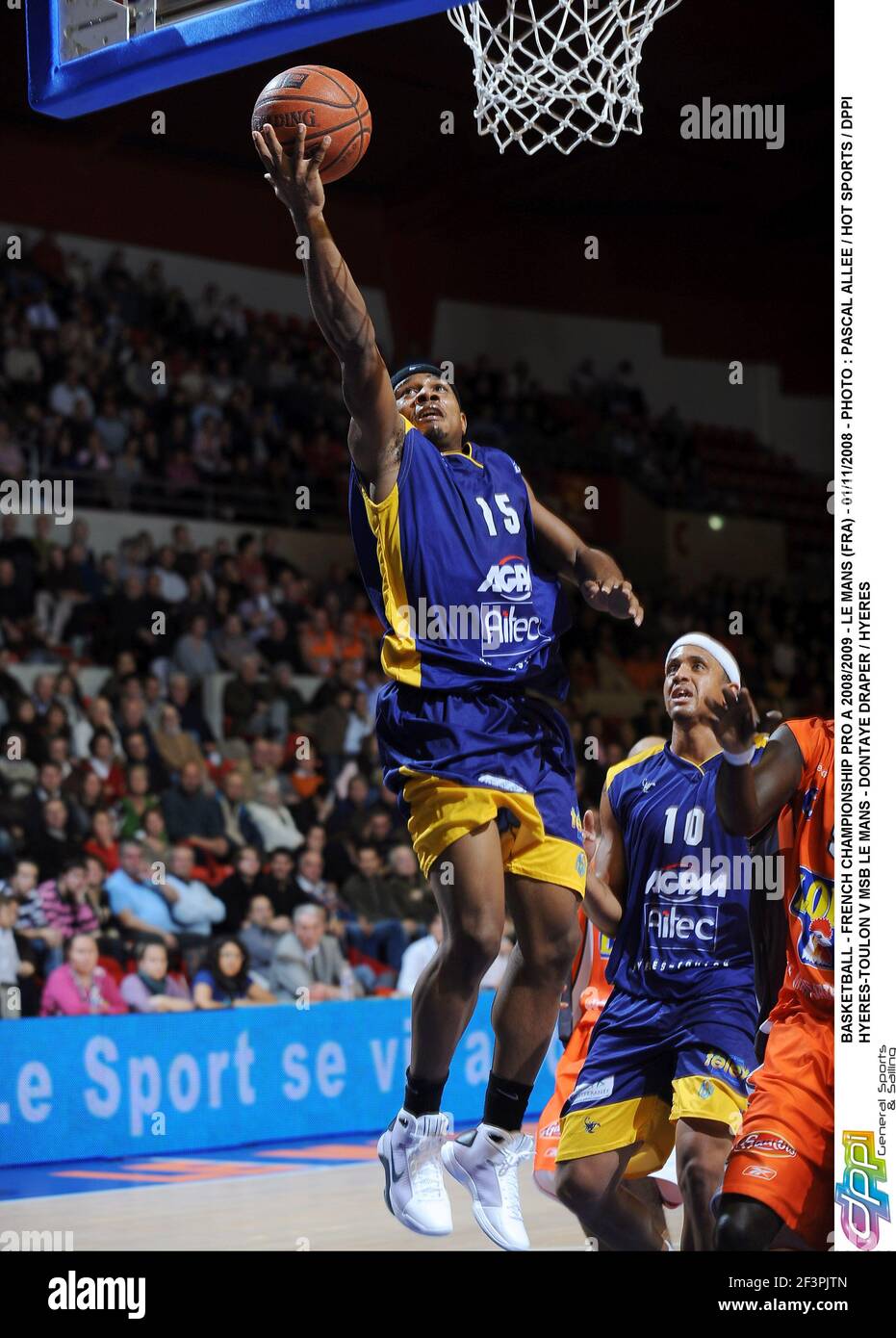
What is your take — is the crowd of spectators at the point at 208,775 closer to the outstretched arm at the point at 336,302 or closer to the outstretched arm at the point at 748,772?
the outstretched arm at the point at 748,772

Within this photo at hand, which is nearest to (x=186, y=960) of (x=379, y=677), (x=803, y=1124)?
(x=379, y=677)

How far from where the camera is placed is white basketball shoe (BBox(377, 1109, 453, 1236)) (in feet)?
16.0

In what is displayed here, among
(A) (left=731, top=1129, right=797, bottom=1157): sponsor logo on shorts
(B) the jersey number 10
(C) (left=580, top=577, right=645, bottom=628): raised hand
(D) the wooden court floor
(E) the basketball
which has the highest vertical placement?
(E) the basketball

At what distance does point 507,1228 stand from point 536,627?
5.97 ft

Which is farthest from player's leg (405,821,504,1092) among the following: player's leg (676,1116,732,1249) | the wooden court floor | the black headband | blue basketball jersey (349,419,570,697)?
the wooden court floor

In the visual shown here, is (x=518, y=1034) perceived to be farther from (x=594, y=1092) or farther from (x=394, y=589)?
(x=394, y=589)

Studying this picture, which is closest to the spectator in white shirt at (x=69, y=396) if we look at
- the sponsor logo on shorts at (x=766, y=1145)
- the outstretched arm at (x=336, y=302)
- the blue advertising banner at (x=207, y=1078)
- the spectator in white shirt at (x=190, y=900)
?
the spectator in white shirt at (x=190, y=900)

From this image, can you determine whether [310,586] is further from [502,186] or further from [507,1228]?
[507,1228]

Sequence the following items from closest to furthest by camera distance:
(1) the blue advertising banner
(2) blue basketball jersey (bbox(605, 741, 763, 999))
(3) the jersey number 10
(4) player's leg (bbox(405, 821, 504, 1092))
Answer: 1. (4) player's leg (bbox(405, 821, 504, 1092))
2. (2) blue basketball jersey (bbox(605, 741, 763, 999))
3. (3) the jersey number 10
4. (1) the blue advertising banner

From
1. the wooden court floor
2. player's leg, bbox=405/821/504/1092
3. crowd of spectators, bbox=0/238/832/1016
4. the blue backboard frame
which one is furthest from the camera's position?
crowd of spectators, bbox=0/238/832/1016

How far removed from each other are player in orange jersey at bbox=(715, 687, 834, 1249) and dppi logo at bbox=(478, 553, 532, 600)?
29.8 inches

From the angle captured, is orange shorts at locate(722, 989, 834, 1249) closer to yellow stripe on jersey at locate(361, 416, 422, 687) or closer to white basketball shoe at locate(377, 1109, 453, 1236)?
white basketball shoe at locate(377, 1109, 453, 1236)
